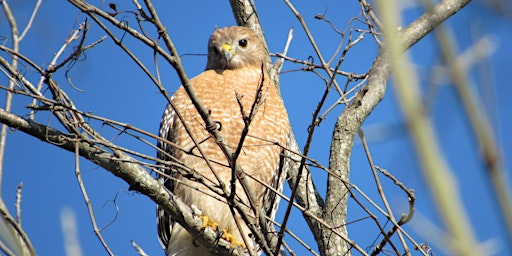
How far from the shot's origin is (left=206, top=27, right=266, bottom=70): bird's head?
202 inches

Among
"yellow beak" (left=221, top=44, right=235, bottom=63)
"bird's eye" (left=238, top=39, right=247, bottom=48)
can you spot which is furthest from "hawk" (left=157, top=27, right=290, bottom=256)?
"bird's eye" (left=238, top=39, right=247, bottom=48)

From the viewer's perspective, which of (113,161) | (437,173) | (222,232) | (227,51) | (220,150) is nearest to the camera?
(437,173)

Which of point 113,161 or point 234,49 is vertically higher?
point 234,49

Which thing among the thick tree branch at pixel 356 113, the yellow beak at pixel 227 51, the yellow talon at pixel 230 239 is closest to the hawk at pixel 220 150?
the yellow talon at pixel 230 239

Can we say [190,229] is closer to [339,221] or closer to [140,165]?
[140,165]

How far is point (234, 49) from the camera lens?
517 centimetres

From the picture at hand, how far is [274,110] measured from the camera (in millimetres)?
4660

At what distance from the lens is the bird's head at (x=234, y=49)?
16.8 ft

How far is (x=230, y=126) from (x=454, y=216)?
3.77 meters

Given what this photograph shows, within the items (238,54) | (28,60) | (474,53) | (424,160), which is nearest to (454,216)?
(424,160)

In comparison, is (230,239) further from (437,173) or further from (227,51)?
(437,173)

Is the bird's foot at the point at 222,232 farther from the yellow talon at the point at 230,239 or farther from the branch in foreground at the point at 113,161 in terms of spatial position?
the branch in foreground at the point at 113,161

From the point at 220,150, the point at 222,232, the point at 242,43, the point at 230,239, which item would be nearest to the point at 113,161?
the point at 222,232

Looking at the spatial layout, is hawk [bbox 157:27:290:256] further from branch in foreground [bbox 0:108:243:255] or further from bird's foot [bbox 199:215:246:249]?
branch in foreground [bbox 0:108:243:255]
